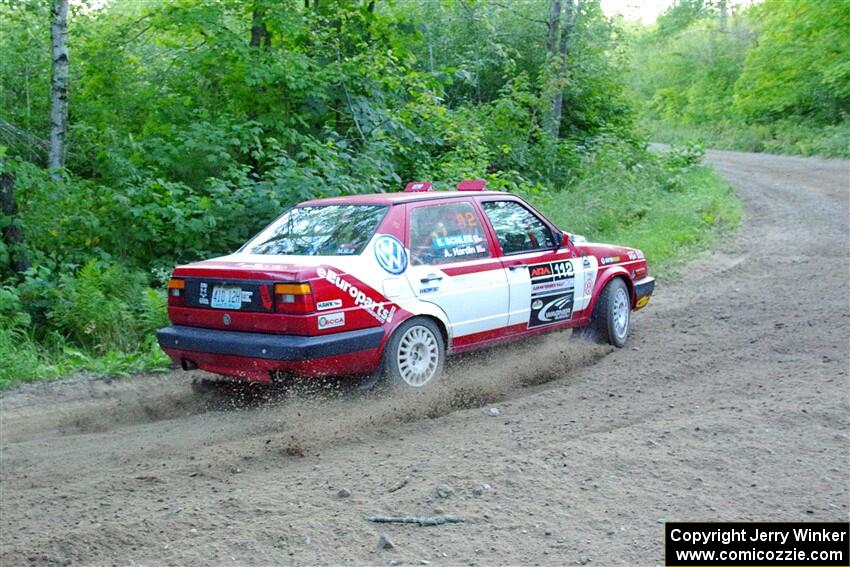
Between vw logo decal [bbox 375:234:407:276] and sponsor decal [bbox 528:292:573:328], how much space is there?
1484 millimetres

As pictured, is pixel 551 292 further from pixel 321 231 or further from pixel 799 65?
pixel 799 65

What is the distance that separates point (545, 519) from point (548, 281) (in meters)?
3.80

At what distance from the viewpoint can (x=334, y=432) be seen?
5754 mm

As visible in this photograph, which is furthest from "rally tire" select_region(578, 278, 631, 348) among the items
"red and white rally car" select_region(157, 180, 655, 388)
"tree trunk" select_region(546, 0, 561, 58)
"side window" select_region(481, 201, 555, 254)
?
"tree trunk" select_region(546, 0, 561, 58)

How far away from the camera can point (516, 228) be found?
7.83 meters

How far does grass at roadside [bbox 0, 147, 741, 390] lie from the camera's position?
8094mm

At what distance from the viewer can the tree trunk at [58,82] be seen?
34.7ft

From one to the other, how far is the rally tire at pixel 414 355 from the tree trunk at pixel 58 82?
584 cm

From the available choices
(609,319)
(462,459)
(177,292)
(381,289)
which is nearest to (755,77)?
(609,319)

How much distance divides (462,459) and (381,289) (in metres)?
1.75

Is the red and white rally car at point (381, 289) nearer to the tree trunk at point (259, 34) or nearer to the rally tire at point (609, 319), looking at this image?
the rally tire at point (609, 319)

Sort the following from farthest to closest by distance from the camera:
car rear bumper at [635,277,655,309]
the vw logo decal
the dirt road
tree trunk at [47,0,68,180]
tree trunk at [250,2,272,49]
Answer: tree trunk at [250,2,272,49], tree trunk at [47,0,68,180], car rear bumper at [635,277,655,309], the vw logo decal, the dirt road

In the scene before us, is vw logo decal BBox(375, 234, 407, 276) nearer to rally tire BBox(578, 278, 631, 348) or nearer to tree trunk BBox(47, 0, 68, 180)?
rally tire BBox(578, 278, 631, 348)

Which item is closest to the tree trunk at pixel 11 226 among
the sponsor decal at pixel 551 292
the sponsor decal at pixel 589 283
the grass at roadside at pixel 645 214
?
the sponsor decal at pixel 551 292
